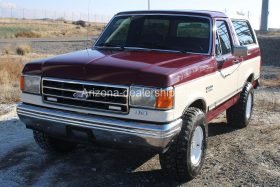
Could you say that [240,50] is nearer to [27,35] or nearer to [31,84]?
[31,84]

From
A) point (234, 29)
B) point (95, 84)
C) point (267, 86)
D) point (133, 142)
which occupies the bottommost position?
point (267, 86)

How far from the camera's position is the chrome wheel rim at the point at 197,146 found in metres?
4.80

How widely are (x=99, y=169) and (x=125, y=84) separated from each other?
148 centimetres

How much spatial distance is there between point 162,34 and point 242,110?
2.29 m

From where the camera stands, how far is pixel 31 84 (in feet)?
15.4

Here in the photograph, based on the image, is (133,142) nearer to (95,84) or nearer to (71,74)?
(95,84)

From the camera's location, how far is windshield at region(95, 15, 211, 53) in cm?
543

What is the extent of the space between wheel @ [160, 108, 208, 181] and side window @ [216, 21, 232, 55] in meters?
1.42

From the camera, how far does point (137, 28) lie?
583 cm

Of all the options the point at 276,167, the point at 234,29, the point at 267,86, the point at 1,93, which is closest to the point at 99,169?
the point at 276,167

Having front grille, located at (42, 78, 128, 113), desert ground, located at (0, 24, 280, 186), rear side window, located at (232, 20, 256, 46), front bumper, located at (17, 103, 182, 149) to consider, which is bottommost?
desert ground, located at (0, 24, 280, 186)

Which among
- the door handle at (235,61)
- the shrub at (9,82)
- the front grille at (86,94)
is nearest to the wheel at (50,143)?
the front grille at (86,94)

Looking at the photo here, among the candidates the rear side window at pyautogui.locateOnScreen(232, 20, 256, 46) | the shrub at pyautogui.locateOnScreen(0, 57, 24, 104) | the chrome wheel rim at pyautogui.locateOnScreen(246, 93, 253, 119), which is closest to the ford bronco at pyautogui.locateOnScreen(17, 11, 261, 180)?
the rear side window at pyautogui.locateOnScreen(232, 20, 256, 46)

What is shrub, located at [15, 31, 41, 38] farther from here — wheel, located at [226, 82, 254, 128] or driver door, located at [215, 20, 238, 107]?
driver door, located at [215, 20, 238, 107]
